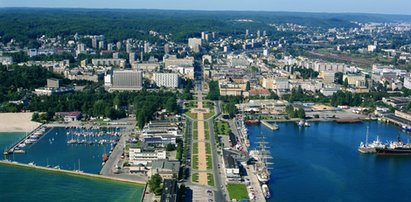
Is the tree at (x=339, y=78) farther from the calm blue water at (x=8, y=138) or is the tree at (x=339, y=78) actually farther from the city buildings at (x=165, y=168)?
the calm blue water at (x=8, y=138)

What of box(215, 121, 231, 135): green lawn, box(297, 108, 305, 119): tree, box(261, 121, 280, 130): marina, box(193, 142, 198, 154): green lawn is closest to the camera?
box(193, 142, 198, 154): green lawn

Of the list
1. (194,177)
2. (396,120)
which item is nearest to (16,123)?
(194,177)

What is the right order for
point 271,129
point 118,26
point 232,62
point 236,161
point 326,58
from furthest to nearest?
point 118,26 < point 326,58 < point 232,62 < point 271,129 < point 236,161

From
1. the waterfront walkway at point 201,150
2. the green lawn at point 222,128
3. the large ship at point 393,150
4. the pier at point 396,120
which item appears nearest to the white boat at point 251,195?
the waterfront walkway at point 201,150

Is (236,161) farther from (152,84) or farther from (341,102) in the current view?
(152,84)

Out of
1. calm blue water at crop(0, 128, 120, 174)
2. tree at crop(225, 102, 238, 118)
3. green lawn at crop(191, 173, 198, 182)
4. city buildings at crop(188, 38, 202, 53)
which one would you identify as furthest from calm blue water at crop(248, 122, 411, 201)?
city buildings at crop(188, 38, 202, 53)

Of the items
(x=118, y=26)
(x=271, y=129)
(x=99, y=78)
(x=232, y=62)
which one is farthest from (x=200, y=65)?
(x=118, y=26)

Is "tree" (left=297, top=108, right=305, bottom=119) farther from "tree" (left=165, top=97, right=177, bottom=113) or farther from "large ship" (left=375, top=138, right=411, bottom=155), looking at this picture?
"tree" (left=165, top=97, right=177, bottom=113)
